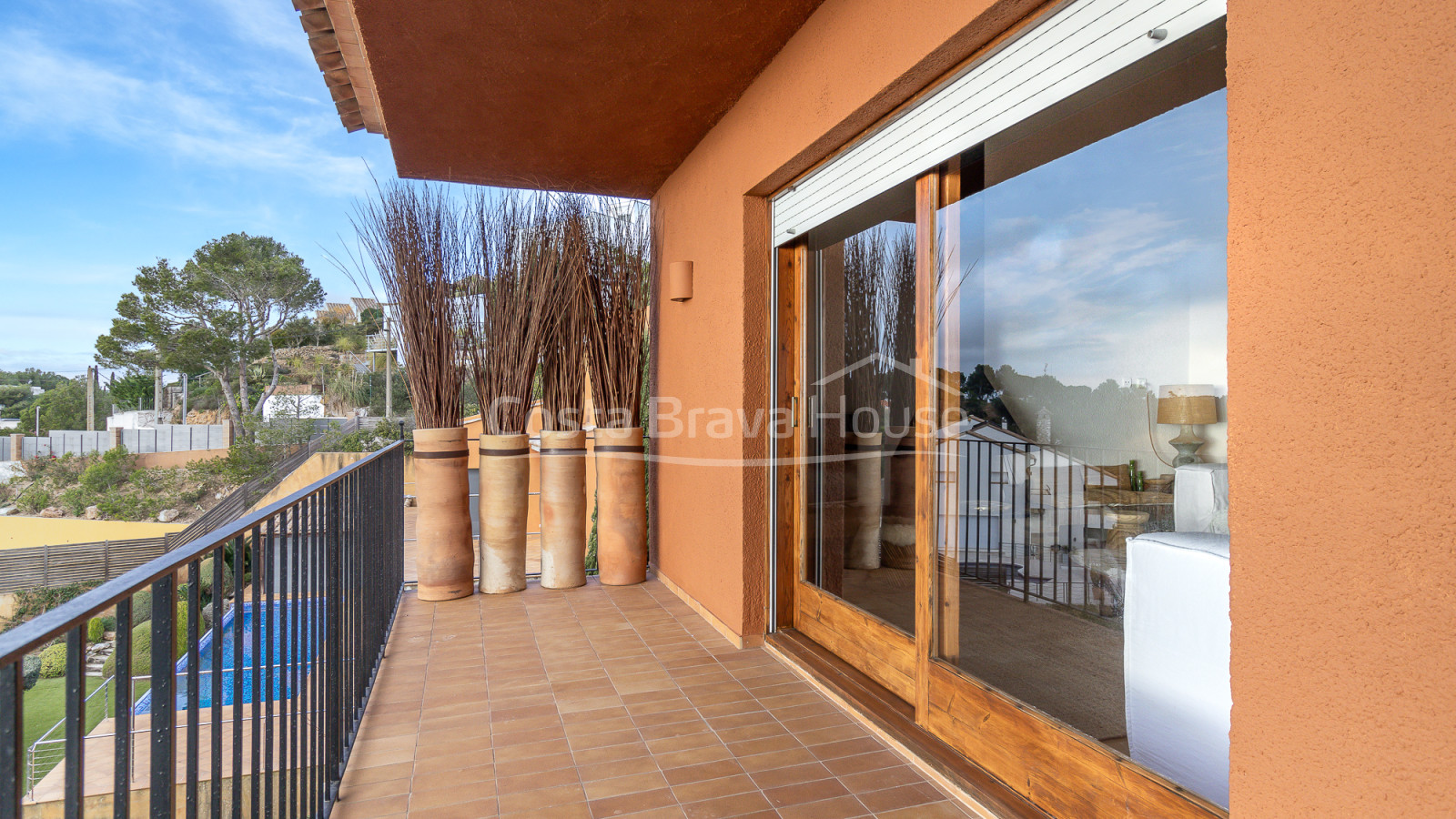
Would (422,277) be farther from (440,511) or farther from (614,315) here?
(440,511)

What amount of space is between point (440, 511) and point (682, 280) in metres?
1.86

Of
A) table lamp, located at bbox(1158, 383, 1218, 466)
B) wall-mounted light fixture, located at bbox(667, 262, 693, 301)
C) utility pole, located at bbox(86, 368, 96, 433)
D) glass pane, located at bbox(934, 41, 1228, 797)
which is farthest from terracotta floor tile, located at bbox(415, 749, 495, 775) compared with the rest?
utility pole, located at bbox(86, 368, 96, 433)

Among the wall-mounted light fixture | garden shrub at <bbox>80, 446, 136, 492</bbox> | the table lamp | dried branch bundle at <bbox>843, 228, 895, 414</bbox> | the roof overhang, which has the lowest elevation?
garden shrub at <bbox>80, 446, 136, 492</bbox>

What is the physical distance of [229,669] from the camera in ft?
5.66

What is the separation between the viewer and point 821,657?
3014mm

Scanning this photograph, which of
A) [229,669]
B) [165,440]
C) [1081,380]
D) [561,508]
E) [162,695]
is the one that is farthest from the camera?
[165,440]

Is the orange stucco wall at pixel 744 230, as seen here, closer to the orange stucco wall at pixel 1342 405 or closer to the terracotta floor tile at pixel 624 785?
the orange stucco wall at pixel 1342 405

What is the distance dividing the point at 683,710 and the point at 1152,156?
88.6 inches

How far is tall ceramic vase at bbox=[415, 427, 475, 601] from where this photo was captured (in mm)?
4219

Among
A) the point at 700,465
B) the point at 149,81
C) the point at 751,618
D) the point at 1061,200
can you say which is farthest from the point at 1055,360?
the point at 149,81

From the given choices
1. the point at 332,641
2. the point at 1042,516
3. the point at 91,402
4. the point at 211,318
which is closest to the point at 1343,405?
the point at 1042,516

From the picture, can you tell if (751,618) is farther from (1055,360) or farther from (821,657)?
(1055,360)

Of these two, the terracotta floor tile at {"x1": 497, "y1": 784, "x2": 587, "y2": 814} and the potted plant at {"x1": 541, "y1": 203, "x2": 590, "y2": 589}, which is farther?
the potted plant at {"x1": 541, "y1": 203, "x2": 590, "y2": 589}

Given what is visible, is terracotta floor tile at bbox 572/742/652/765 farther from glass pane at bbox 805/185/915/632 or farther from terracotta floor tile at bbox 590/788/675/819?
glass pane at bbox 805/185/915/632
